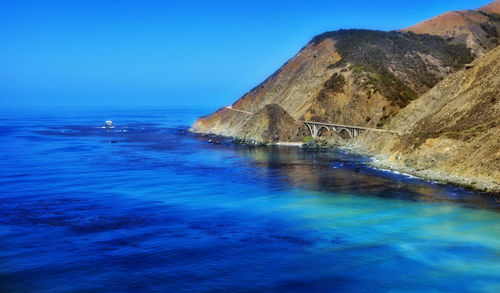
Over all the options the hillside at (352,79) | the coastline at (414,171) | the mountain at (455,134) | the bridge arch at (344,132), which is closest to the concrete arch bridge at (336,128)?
the bridge arch at (344,132)

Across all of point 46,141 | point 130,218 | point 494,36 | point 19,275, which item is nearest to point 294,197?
point 130,218

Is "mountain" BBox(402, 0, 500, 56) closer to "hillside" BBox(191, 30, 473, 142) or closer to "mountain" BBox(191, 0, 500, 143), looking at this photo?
"mountain" BBox(191, 0, 500, 143)

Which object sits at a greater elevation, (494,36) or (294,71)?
(494,36)

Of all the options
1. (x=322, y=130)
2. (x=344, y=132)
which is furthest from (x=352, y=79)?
(x=344, y=132)

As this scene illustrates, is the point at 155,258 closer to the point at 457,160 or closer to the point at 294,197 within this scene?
the point at 294,197

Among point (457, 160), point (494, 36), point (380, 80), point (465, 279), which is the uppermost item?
point (494, 36)
